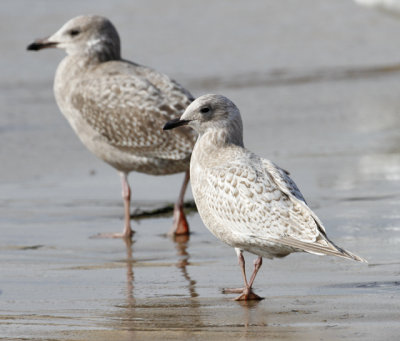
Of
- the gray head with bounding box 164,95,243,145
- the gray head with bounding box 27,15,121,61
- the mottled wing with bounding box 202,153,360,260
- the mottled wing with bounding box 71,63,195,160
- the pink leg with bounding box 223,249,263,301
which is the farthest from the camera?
the gray head with bounding box 27,15,121,61

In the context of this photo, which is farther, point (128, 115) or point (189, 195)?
point (189, 195)

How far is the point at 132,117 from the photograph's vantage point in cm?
834

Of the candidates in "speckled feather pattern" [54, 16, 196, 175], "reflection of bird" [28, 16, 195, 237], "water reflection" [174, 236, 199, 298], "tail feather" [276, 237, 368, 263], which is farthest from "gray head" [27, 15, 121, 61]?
"tail feather" [276, 237, 368, 263]

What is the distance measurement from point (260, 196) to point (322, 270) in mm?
786

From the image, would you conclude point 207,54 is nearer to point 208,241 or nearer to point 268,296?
point 208,241

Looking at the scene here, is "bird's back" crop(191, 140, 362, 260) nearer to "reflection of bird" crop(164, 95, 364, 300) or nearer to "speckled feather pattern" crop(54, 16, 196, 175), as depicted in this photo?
"reflection of bird" crop(164, 95, 364, 300)

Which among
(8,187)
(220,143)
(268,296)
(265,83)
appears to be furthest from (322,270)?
(265,83)

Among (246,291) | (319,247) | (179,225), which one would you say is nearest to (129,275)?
(246,291)

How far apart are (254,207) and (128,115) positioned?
2.98 metres

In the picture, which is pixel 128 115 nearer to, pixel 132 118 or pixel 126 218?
pixel 132 118

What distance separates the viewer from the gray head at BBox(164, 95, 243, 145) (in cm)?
620

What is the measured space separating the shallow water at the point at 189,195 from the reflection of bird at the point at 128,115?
0.49 meters

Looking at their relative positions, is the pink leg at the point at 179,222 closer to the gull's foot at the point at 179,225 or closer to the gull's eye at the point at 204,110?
the gull's foot at the point at 179,225

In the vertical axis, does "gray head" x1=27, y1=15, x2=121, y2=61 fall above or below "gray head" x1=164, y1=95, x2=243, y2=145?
below
